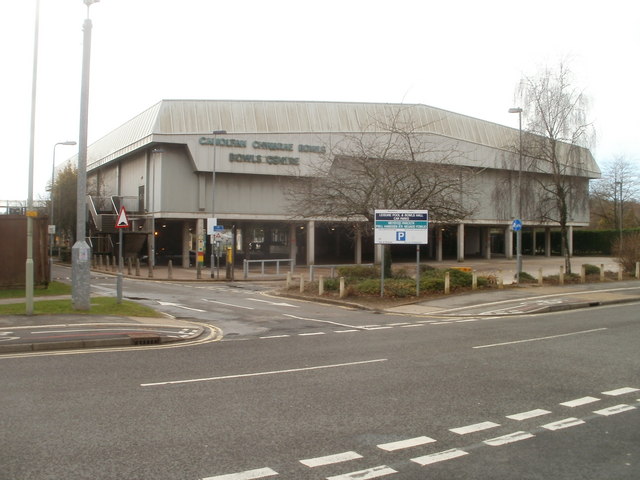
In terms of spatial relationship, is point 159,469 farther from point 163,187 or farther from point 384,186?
point 163,187

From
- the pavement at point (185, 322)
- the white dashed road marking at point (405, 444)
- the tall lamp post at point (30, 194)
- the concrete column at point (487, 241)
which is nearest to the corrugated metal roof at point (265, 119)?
the concrete column at point (487, 241)

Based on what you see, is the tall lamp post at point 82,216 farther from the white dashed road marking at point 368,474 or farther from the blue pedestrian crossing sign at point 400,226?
the white dashed road marking at point 368,474

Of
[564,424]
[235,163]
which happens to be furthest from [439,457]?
[235,163]

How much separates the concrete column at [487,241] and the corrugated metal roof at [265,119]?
39.3ft

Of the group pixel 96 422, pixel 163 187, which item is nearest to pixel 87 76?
pixel 96 422

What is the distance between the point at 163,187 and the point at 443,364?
36797mm

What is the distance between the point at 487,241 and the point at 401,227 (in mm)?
44121

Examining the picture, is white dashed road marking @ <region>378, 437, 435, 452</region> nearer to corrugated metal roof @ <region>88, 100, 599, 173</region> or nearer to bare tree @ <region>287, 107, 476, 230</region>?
bare tree @ <region>287, 107, 476, 230</region>

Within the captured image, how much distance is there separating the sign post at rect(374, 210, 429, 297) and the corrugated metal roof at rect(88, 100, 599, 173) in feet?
66.6

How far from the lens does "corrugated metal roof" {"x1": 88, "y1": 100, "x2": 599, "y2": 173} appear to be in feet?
145

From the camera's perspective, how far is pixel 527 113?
27.3 m

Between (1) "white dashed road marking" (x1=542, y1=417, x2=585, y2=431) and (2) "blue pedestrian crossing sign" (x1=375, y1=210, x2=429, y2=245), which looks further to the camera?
(2) "blue pedestrian crossing sign" (x1=375, y1=210, x2=429, y2=245)

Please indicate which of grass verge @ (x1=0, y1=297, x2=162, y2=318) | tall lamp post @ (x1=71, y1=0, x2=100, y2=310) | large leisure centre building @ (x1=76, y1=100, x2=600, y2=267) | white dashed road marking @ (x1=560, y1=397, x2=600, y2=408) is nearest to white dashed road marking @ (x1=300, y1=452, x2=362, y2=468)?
white dashed road marking @ (x1=560, y1=397, x2=600, y2=408)

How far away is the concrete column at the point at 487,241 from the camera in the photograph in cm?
6200
